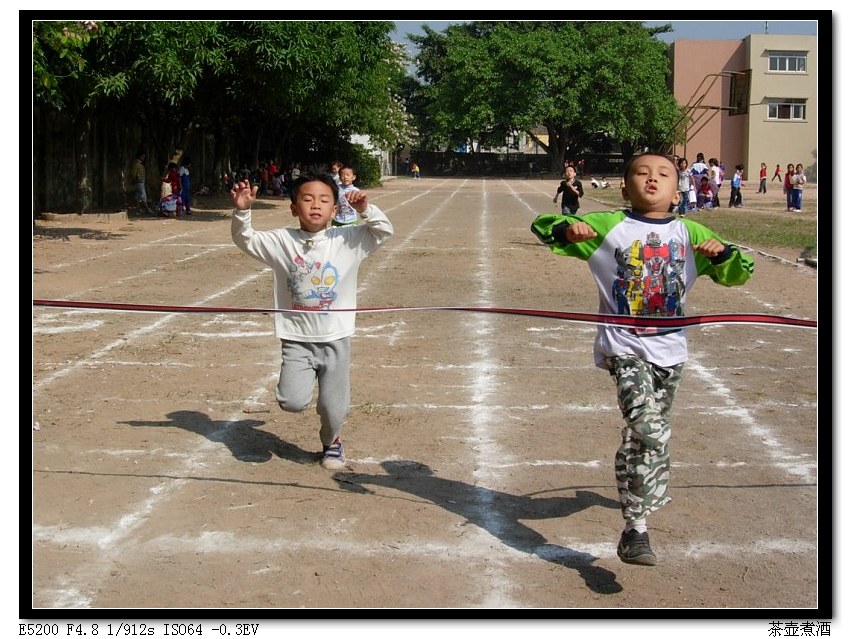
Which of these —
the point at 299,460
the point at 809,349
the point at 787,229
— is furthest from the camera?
the point at 787,229

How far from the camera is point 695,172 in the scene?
107ft

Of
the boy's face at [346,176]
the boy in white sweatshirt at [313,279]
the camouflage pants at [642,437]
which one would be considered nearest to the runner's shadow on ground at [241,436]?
the boy in white sweatshirt at [313,279]

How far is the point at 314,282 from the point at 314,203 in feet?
1.38

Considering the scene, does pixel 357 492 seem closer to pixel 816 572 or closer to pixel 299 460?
pixel 299 460

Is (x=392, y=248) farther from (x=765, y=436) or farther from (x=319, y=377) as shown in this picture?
(x=319, y=377)

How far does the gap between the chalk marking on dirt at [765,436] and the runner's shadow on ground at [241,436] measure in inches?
106

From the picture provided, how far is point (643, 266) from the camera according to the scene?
4777mm

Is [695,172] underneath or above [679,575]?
above

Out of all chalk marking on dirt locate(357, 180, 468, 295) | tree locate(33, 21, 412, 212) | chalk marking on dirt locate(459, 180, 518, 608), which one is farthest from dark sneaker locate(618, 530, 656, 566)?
tree locate(33, 21, 412, 212)

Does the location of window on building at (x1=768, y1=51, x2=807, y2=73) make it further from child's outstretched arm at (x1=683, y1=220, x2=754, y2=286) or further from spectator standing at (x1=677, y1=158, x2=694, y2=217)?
child's outstretched arm at (x1=683, y1=220, x2=754, y2=286)

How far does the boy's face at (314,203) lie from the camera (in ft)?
19.6

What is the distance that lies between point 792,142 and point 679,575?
Answer: 70.1 meters

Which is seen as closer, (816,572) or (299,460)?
(816,572)

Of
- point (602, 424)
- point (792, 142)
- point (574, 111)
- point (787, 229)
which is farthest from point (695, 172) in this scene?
point (792, 142)
